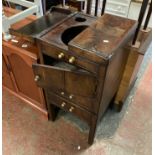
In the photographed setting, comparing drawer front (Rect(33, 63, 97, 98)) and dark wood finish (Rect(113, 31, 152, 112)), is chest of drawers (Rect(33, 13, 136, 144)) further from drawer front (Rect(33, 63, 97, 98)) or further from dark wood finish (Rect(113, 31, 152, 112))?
dark wood finish (Rect(113, 31, 152, 112))

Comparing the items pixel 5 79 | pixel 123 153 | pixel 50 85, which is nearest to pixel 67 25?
pixel 50 85

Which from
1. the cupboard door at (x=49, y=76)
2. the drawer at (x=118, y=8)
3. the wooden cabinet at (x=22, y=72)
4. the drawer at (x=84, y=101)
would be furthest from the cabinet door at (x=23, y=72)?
the drawer at (x=118, y=8)

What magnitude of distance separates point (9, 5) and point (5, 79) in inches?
26.7

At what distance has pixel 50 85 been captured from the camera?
0.88m

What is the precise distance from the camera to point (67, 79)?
0.77m

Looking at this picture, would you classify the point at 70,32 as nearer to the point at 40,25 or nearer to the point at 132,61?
the point at 40,25

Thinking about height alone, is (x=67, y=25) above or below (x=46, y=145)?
above

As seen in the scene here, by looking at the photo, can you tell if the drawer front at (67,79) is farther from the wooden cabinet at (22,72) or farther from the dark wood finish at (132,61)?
the dark wood finish at (132,61)

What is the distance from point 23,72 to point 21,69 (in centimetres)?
3

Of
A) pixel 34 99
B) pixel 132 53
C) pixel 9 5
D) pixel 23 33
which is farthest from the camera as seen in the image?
pixel 9 5

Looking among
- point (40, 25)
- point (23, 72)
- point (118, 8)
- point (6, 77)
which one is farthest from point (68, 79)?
point (118, 8)

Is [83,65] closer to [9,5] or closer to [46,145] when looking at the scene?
[46,145]

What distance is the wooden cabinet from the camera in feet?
3.20

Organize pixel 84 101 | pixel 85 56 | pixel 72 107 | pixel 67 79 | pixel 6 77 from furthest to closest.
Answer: pixel 6 77
pixel 72 107
pixel 84 101
pixel 67 79
pixel 85 56
